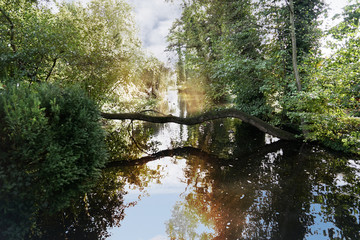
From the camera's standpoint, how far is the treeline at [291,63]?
6.16 meters

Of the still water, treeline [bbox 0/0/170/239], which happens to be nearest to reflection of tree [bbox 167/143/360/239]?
the still water

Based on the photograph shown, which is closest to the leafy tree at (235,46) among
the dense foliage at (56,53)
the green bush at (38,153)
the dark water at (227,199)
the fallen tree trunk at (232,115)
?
the fallen tree trunk at (232,115)

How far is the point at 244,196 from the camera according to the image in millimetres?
5105

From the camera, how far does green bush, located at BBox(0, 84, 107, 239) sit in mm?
3393

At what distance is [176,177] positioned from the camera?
6.70m

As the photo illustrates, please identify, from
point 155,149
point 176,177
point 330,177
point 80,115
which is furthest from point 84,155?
point 330,177

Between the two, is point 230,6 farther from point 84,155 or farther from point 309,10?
point 84,155

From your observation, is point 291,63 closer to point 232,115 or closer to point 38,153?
point 232,115

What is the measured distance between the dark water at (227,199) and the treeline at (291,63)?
1830mm

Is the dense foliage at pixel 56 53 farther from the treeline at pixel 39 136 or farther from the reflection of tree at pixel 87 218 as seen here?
the reflection of tree at pixel 87 218

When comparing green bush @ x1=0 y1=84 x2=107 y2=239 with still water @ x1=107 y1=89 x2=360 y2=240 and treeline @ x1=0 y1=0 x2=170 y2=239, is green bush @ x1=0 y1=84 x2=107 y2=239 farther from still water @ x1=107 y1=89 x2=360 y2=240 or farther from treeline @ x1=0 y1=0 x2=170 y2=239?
still water @ x1=107 y1=89 x2=360 y2=240

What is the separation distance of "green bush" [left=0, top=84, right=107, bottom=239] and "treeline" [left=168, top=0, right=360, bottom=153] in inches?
306

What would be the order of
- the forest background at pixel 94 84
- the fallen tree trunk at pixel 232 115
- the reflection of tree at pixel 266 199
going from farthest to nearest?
the fallen tree trunk at pixel 232 115 → the reflection of tree at pixel 266 199 → the forest background at pixel 94 84

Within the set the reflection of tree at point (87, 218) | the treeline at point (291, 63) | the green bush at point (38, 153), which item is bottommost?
the reflection of tree at point (87, 218)
